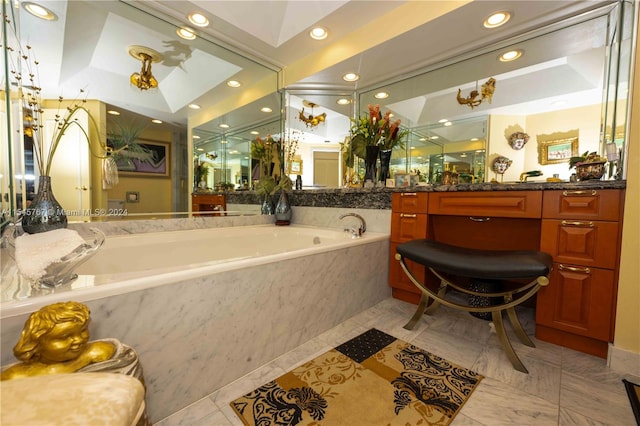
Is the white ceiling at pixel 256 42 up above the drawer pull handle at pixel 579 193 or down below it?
above

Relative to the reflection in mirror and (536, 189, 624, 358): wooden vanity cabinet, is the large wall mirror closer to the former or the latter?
the reflection in mirror

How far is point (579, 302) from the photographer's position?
1343 millimetres

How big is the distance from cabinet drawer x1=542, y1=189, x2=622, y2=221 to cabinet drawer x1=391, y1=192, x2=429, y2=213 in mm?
681

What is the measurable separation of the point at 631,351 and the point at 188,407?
2.02m

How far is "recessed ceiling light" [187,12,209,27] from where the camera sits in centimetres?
203

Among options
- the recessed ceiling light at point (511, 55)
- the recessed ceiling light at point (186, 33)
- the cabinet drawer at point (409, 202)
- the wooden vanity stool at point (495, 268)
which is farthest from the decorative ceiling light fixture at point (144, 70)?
the recessed ceiling light at point (511, 55)

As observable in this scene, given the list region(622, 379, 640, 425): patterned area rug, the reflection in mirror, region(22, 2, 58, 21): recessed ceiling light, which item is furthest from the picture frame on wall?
region(622, 379, 640, 425): patterned area rug

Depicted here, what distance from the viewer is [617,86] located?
1.52m

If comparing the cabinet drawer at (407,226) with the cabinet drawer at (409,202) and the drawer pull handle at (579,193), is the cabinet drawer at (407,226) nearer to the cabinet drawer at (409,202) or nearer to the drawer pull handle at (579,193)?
the cabinet drawer at (409,202)

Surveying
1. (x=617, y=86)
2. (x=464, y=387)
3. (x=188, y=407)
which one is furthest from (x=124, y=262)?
(x=617, y=86)

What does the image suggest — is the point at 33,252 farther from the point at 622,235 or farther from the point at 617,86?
the point at 617,86

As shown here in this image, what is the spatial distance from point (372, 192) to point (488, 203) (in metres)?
0.88

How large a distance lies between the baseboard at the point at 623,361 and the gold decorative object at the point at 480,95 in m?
1.78

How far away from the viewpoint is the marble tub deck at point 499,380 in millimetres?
967
